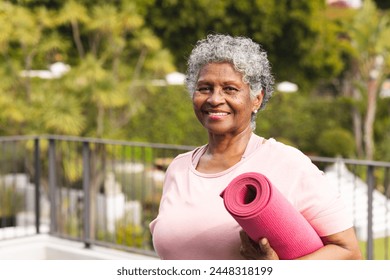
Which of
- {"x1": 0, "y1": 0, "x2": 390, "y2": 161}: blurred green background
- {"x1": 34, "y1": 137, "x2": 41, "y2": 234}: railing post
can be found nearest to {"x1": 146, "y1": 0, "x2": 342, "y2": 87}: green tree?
{"x1": 0, "y1": 0, "x2": 390, "y2": 161}: blurred green background

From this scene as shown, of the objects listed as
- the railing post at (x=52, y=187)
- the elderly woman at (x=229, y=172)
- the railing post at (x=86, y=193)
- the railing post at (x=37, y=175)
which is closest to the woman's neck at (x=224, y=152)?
the elderly woman at (x=229, y=172)

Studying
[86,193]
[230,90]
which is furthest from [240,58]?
[86,193]

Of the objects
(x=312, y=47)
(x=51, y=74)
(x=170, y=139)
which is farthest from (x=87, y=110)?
(x=312, y=47)

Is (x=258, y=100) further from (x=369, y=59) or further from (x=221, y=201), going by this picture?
(x=369, y=59)

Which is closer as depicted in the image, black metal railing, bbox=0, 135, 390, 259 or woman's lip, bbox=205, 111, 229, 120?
woman's lip, bbox=205, 111, 229, 120

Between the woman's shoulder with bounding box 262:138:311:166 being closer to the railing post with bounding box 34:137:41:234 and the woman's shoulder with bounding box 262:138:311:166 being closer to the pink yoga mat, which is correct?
the pink yoga mat

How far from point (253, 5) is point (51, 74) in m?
7.69

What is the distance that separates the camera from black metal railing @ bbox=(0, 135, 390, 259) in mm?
5629

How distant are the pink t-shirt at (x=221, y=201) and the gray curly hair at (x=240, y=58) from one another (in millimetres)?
133

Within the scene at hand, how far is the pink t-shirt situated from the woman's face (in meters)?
0.07

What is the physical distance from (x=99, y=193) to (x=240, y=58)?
1156 cm

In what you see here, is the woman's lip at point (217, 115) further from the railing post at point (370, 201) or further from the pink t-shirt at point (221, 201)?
the railing post at point (370, 201)

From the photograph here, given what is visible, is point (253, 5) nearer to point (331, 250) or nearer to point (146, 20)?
point (146, 20)

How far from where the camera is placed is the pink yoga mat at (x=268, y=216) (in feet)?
5.00
